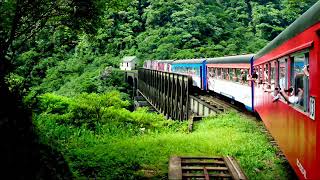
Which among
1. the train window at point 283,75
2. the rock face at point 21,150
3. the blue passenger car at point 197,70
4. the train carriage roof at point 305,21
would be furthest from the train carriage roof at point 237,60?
the rock face at point 21,150

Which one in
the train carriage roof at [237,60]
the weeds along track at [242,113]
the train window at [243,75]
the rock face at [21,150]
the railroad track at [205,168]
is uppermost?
the train carriage roof at [237,60]

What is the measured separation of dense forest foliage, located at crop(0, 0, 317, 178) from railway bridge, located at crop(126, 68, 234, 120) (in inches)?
129

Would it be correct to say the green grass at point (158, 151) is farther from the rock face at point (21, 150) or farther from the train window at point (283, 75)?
the train window at point (283, 75)

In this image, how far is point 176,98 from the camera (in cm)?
2755

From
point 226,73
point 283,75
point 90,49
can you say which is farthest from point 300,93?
point 90,49

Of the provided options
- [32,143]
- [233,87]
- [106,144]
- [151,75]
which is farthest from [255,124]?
[151,75]

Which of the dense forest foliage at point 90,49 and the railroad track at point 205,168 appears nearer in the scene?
the dense forest foliage at point 90,49

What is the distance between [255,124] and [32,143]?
10552mm

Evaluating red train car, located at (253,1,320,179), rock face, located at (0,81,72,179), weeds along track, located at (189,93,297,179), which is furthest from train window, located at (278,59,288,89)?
rock face, located at (0,81,72,179)

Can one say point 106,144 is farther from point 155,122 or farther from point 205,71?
point 205,71

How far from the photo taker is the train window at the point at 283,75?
719 centimetres

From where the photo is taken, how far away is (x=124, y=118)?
59.9 feet

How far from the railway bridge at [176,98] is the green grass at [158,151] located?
574cm

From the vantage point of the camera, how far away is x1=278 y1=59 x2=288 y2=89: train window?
283 inches
